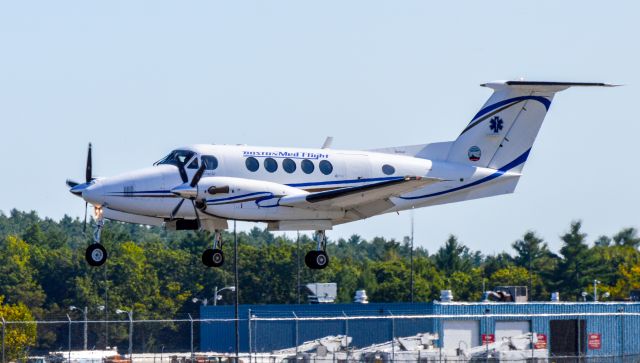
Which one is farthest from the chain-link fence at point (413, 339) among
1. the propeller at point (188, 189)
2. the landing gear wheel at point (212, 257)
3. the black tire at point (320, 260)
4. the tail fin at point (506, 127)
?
the propeller at point (188, 189)

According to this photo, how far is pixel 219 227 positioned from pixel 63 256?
9559 cm

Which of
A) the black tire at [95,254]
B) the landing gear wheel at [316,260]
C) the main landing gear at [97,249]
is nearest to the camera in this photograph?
the main landing gear at [97,249]

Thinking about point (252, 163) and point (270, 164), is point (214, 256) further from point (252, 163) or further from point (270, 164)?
point (270, 164)

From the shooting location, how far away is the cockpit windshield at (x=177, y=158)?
137ft

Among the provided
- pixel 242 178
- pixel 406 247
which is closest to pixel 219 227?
pixel 242 178

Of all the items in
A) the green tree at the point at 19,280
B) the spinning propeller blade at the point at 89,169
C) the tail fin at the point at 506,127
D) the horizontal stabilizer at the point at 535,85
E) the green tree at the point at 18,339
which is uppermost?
the horizontal stabilizer at the point at 535,85

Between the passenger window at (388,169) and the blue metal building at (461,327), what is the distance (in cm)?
1243

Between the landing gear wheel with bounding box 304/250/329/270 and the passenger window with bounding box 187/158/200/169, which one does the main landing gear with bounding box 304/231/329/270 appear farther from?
the passenger window with bounding box 187/158/200/169

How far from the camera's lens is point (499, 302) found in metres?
68.4

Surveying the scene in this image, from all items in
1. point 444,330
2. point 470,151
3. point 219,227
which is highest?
point 470,151

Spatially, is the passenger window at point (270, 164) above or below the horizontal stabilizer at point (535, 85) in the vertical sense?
below

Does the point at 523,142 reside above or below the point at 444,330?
above

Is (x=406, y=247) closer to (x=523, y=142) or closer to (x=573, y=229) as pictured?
(x=573, y=229)

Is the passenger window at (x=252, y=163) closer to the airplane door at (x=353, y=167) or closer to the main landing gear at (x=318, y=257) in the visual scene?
the airplane door at (x=353, y=167)
